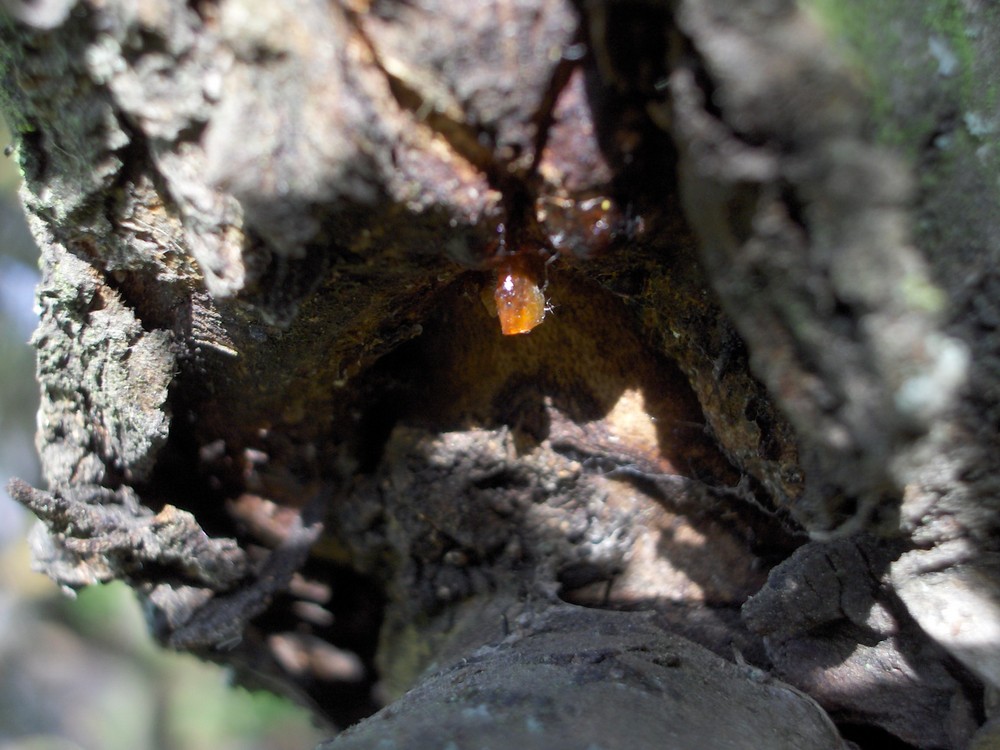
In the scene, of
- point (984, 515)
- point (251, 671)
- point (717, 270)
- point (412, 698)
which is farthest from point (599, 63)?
point (251, 671)

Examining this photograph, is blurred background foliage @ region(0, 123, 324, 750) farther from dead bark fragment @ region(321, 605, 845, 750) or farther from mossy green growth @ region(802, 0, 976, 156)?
mossy green growth @ region(802, 0, 976, 156)

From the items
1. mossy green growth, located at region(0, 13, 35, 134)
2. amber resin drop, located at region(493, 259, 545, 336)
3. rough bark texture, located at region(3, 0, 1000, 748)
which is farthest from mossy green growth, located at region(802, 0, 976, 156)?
mossy green growth, located at region(0, 13, 35, 134)

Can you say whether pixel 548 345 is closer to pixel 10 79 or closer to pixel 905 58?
pixel 905 58

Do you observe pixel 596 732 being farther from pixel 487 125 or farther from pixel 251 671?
pixel 251 671

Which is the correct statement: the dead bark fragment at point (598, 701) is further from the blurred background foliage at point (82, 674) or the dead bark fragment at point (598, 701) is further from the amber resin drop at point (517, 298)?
the blurred background foliage at point (82, 674)

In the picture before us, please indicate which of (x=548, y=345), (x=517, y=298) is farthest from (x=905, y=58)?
(x=548, y=345)

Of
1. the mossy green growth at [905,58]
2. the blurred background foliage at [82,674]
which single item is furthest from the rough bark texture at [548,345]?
the blurred background foliage at [82,674]
